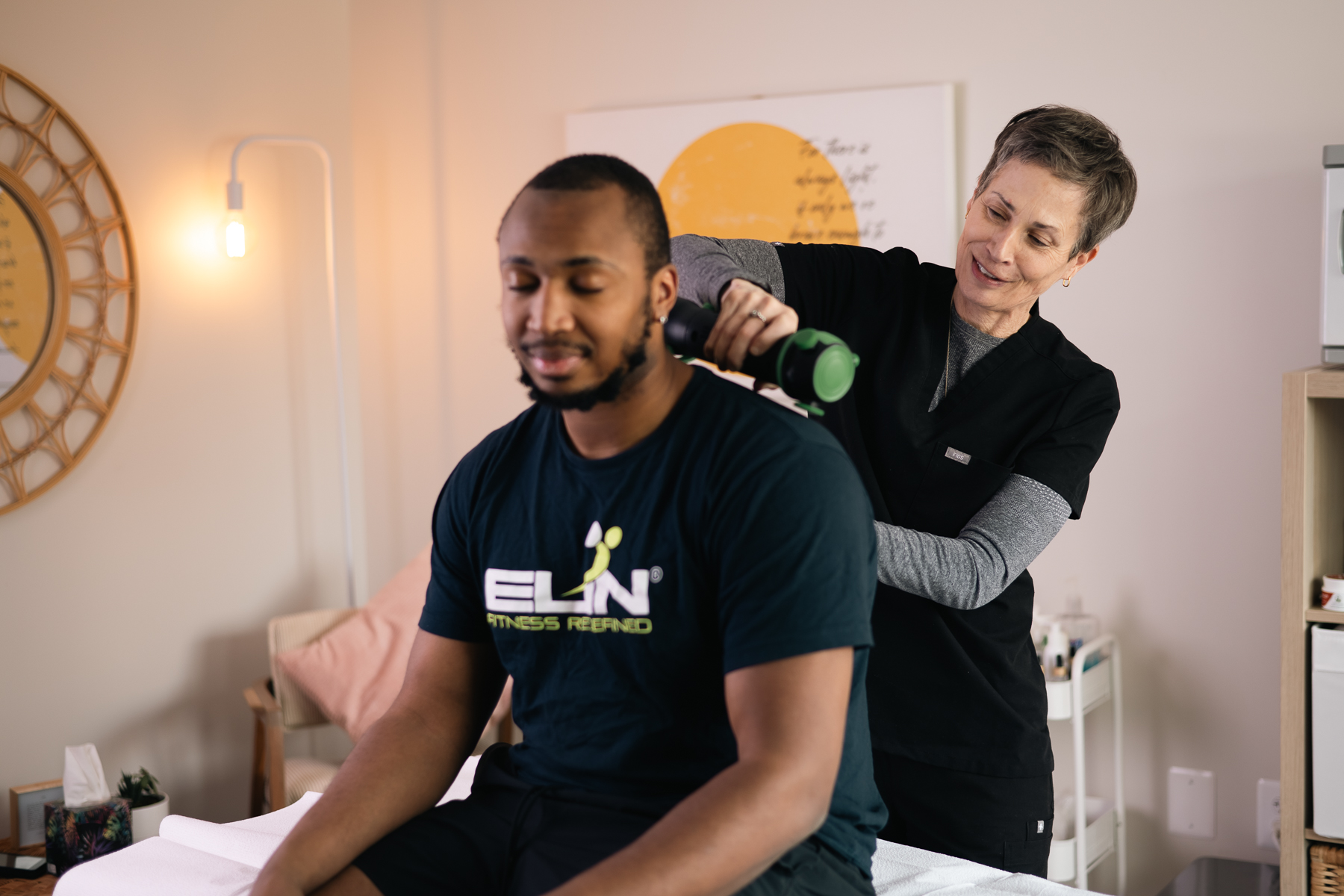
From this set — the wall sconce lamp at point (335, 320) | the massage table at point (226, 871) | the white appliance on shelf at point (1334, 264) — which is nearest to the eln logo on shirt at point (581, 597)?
the massage table at point (226, 871)

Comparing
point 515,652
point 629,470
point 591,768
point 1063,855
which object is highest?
point 629,470

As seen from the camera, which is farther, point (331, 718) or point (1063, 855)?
point (331, 718)

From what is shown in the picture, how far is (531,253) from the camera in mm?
1024

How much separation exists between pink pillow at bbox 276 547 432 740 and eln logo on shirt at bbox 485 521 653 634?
1.69 meters

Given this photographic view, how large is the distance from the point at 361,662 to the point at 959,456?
184 centimetres

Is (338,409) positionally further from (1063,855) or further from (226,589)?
(1063,855)

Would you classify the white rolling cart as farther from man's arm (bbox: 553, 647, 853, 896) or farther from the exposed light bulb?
the exposed light bulb

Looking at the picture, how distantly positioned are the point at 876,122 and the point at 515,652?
2.07 metres

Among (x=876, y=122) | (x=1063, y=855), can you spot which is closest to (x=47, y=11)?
(x=876, y=122)

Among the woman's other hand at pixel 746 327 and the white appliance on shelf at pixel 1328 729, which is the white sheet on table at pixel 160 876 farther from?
the white appliance on shelf at pixel 1328 729

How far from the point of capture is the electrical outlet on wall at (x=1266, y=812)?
2527 mm

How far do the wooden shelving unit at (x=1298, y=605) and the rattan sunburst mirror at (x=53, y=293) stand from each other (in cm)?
256

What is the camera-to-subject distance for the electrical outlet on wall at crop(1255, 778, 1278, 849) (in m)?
2.53

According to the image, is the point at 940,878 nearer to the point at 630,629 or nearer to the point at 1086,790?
the point at 630,629
